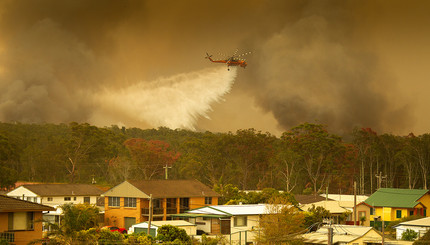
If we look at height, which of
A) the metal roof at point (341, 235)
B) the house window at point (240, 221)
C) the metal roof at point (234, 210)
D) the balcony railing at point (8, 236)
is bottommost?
the metal roof at point (341, 235)

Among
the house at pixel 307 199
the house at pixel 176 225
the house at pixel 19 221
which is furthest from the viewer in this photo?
the house at pixel 307 199

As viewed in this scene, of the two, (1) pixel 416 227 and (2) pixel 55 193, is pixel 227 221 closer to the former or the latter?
(1) pixel 416 227

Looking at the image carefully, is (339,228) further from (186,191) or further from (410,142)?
(410,142)

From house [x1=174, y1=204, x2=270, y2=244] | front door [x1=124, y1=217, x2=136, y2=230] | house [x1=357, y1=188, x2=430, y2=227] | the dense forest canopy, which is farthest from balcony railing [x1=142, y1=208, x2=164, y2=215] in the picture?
the dense forest canopy

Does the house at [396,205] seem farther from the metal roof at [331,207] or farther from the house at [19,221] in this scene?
Result: the house at [19,221]

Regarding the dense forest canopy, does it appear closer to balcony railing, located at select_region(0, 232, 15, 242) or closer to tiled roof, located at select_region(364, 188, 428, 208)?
tiled roof, located at select_region(364, 188, 428, 208)

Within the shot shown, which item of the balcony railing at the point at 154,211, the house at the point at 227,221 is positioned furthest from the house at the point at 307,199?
the house at the point at 227,221
